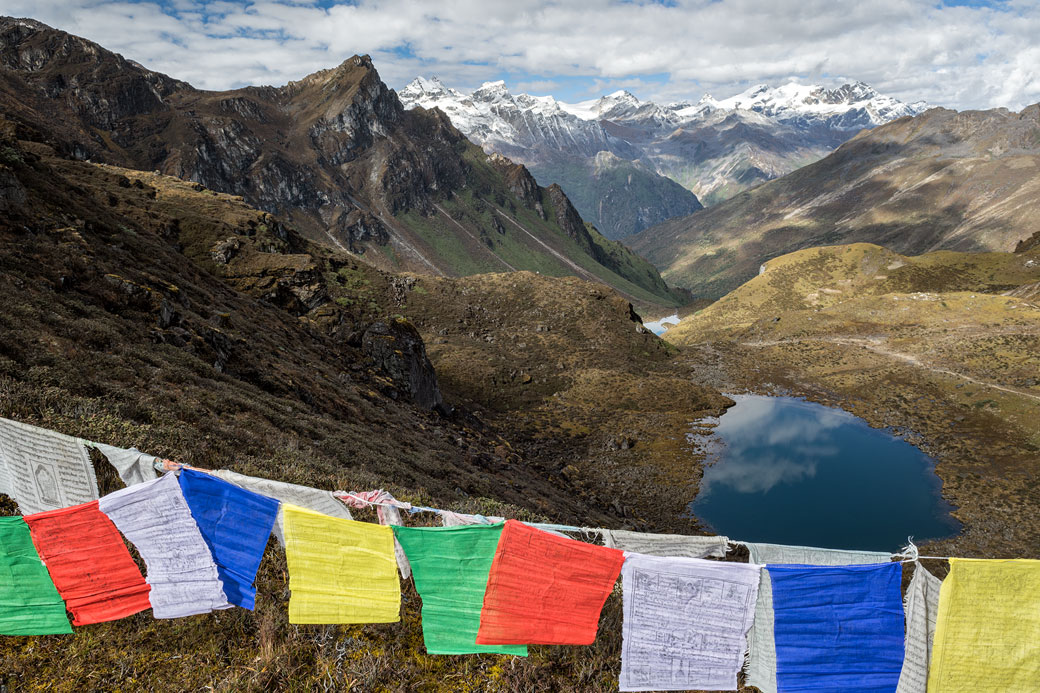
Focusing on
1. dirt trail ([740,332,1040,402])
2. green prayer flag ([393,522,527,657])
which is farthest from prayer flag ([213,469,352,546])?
dirt trail ([740,332,1040,402])

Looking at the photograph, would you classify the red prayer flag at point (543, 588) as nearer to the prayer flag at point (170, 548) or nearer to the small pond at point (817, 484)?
the prayer flag at point (170, 548)

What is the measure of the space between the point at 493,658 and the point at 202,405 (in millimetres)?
10108

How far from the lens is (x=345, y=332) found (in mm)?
36469

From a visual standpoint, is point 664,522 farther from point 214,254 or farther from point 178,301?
point 214,254

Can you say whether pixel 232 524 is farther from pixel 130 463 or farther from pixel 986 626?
pixel 986 626

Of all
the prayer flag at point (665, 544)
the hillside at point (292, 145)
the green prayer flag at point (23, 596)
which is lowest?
the green prayer flag at point (23, 596)

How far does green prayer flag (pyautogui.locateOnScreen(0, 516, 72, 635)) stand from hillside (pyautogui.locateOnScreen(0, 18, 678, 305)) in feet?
363

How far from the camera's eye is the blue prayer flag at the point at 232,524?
596 centimetres

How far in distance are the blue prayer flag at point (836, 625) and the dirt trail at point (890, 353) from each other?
54.8 m

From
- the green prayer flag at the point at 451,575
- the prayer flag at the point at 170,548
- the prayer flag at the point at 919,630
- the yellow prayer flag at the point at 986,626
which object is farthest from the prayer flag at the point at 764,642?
the prayer flag at the point at 170,548

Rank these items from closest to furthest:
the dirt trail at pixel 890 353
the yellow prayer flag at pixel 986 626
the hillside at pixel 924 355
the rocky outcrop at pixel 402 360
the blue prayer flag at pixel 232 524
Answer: the yellow prayer flag at pixel 986 626, the blue prayer flag at pixel 232 524, the hillside at pixel 924 355, the rocky outcrop at pixel 402 360, the dirt trail at pixel 890 353

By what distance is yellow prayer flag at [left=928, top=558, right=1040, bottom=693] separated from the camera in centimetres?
558

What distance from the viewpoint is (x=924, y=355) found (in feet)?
192

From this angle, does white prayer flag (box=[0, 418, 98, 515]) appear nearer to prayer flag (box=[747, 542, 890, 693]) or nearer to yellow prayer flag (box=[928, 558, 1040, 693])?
prayer flag (box=[747, 542, 890, 693])
